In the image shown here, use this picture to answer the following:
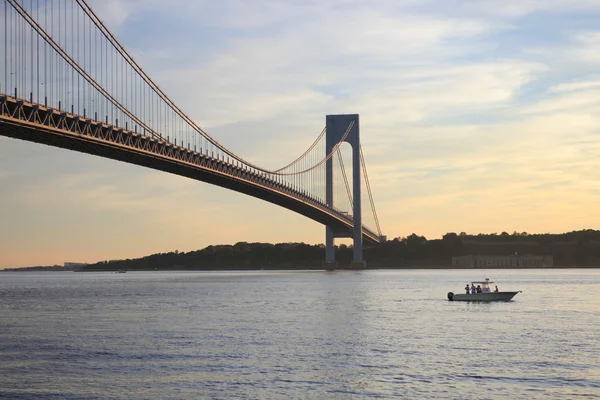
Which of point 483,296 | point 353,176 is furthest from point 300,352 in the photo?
point 353,176

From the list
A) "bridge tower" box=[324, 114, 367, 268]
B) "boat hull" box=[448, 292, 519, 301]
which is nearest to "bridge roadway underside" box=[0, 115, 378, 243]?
"bridge tower" box=[324, 114, 367, 268]

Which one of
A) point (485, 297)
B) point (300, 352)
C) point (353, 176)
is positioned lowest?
point (300, 352)

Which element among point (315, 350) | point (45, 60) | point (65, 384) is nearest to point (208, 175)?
point (45, 60)

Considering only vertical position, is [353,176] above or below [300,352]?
above

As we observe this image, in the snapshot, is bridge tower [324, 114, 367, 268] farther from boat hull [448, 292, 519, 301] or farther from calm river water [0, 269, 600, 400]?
calm river water [0, 269, 600, 400]

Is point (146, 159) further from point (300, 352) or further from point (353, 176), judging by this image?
point (353, 176)

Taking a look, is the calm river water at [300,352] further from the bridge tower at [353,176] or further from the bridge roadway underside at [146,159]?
the bridge tower at [353,176]

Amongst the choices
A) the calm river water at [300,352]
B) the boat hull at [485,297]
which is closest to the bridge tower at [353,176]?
the boat hull at [485,297]
